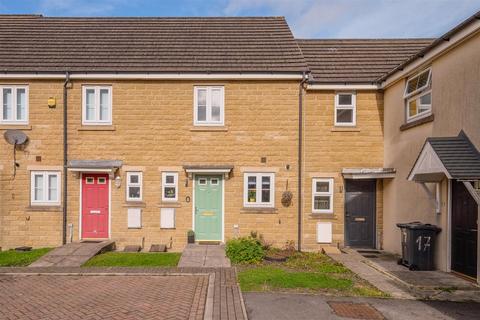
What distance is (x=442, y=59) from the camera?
902 centimetres

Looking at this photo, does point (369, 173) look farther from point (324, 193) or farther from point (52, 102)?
point (52, 102)

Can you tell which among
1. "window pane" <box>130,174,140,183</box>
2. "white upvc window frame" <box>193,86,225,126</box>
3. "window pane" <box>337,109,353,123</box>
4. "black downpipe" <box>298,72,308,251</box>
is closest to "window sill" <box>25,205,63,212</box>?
"window pane" <box>130,174,140,183</box>

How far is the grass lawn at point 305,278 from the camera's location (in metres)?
7.60

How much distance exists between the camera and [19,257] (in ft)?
34.0

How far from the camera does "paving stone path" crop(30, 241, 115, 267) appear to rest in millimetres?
9559

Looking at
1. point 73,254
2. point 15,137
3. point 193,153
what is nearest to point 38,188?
point 15,137

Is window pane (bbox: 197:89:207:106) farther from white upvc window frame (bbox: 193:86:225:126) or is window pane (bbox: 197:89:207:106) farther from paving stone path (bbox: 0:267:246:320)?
paving stone path (bbox: 0:267:246:320)

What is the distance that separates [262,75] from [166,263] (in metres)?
6.71

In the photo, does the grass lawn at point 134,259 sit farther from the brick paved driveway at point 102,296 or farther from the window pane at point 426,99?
the window pane at point 426,99

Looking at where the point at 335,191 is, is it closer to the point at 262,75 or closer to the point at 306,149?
the point at 306,149

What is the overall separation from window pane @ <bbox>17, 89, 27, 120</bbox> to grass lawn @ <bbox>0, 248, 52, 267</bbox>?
4.42 metres

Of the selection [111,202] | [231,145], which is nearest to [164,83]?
[231,145]

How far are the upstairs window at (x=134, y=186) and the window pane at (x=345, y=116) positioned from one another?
7.06 m

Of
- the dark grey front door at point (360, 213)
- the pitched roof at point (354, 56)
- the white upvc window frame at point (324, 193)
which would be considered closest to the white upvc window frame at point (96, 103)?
the pitched roof at point (354, 56)
